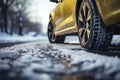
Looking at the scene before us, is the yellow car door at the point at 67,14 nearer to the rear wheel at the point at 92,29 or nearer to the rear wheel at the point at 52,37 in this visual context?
the rear wheel at the point at 92,29

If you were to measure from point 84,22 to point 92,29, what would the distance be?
1.53 feet

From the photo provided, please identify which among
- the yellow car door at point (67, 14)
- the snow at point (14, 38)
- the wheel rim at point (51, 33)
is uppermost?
the yellow car door at point (67, 14)

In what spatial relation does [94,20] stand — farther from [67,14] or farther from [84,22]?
[67,14]

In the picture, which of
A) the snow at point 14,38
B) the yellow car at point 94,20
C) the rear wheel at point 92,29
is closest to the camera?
the yellow car at point 94,20

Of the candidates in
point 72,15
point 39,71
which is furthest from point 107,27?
point 39,71

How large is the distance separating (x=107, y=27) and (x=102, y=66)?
184cm

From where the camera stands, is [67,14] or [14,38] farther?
[14,38]

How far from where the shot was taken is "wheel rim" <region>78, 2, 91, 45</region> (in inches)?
184

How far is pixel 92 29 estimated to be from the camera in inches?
177

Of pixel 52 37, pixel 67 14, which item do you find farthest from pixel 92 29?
pixel 52 37

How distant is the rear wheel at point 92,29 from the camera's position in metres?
4.45

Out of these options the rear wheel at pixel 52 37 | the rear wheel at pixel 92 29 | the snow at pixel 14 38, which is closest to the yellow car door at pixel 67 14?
the rear wheel at pixel 92 29

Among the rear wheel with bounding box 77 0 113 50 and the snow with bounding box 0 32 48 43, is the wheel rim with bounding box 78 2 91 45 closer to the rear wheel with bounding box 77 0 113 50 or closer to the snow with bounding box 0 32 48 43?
the rear wheel with bounding box 77 0 113 50

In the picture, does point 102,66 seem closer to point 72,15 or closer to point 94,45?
point 94,45
